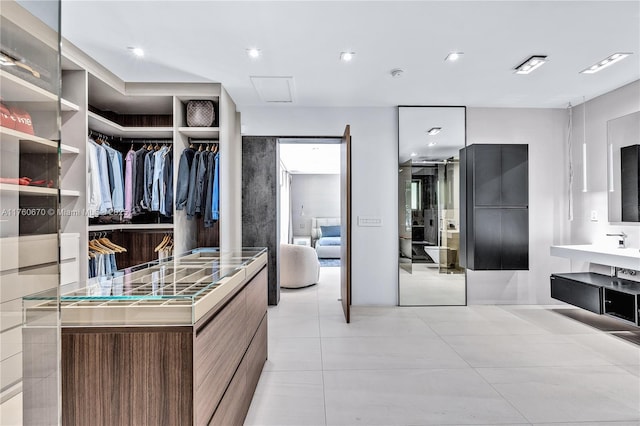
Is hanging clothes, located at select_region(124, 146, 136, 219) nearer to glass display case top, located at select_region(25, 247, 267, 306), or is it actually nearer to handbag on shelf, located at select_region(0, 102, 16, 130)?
glass display case top, located at select_region(25, 247, 267, 306)

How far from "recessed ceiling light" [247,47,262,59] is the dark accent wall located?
1.47 meters

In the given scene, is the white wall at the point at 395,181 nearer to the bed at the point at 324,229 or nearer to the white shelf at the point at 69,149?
the white shelf at the point at 69,149

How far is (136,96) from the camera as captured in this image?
355 cm

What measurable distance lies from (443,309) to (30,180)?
168 inches

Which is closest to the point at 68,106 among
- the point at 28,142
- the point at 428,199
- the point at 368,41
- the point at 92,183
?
the point at 92,183

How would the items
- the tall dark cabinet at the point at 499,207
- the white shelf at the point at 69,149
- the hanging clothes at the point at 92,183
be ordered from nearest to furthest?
1. the white shelf at the point at 69,149
2. the hanging clothes at the point at 92,183
3. the tall dark cabinet at the point at 499,207

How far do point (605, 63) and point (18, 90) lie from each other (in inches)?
165

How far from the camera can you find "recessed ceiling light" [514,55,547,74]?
2.95 metres

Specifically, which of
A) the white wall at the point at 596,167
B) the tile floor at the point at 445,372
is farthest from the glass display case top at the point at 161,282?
the white wall at the point at 596,167

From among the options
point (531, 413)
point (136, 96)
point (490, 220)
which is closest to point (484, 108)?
point (490, 220)

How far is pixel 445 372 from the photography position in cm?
246

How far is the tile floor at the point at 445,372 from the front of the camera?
77.0 inches

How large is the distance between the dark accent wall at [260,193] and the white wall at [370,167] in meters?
0.25

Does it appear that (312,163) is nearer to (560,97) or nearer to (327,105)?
(327,105)
